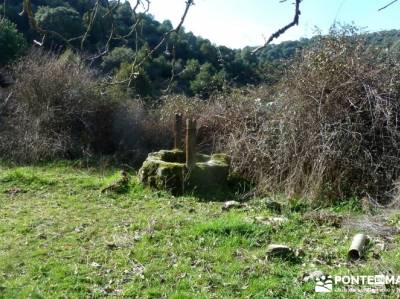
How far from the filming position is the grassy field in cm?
451

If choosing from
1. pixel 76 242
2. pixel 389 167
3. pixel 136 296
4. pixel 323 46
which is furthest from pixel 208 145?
pixel 136 296

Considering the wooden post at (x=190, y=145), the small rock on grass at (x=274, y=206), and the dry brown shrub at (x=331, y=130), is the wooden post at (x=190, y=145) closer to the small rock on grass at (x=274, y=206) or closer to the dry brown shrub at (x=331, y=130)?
the dry brown shrub at (x=331, y=130)

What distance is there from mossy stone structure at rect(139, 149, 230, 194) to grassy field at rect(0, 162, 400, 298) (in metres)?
0.28

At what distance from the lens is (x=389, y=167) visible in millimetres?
7707

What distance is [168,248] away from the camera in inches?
214

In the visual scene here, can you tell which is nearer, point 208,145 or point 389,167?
point 389,167

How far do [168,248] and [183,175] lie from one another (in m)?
2.99

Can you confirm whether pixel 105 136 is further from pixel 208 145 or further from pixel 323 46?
pixel 323 46

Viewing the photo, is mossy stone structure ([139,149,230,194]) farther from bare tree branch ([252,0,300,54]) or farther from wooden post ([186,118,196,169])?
bare tree branch ([252,0,300,54])

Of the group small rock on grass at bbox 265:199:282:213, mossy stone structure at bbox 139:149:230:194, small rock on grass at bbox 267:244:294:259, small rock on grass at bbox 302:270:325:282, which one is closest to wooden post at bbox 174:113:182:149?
mossy stone structure at bbox 139:149:230:194

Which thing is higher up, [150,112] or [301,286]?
[150,112]

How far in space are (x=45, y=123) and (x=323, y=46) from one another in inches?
265

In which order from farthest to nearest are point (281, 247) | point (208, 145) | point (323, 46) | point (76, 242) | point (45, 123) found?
point (45, 123) < point (208, 145) < point (323, 46) < point (76, 242) < point (281, 247)

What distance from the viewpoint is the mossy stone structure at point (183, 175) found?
832cm
